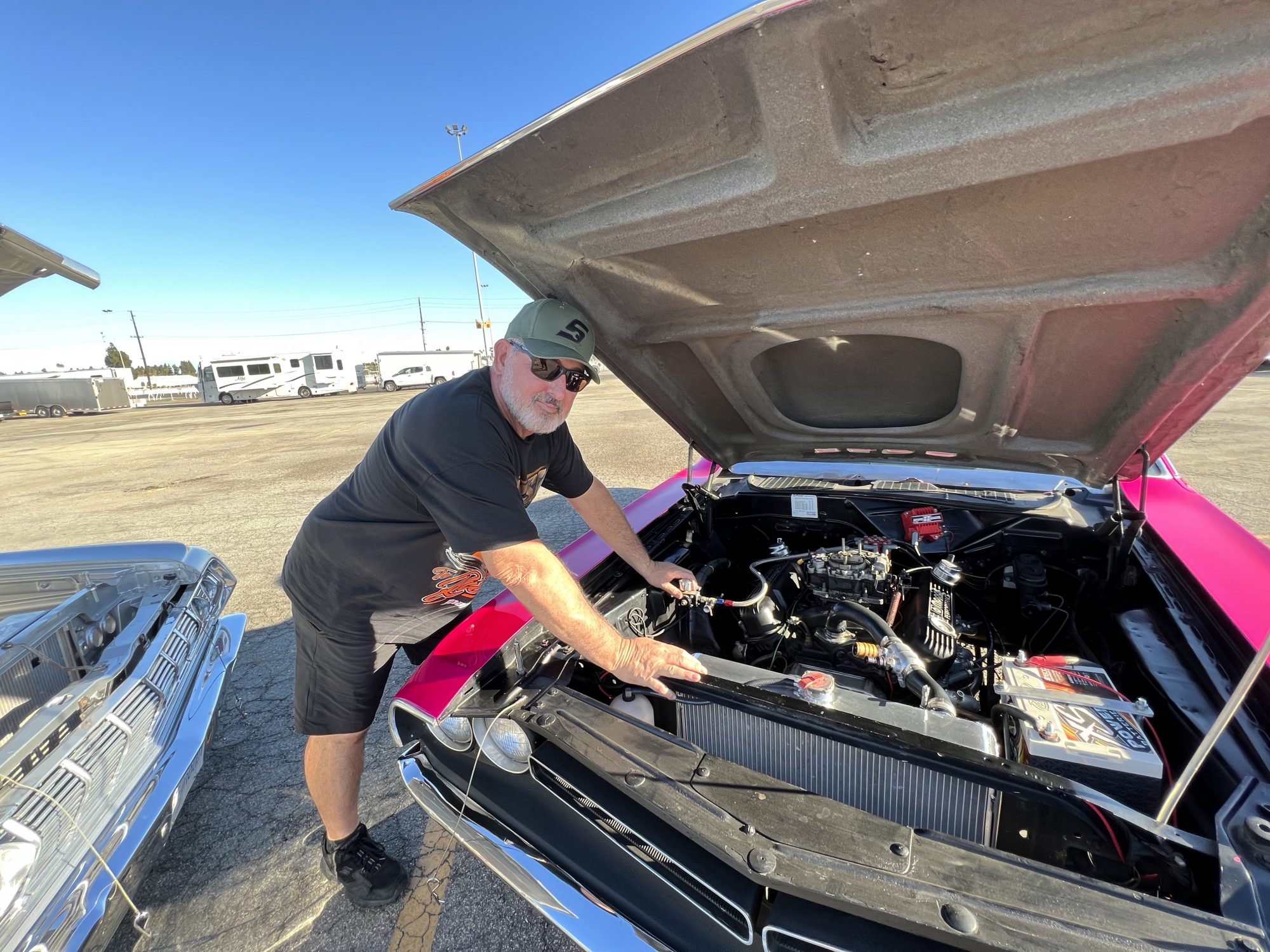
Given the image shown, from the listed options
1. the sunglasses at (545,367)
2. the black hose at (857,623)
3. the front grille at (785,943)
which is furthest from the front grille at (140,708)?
the black hose at (857,623)

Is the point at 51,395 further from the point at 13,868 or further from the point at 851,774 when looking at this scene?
the point at 851,774

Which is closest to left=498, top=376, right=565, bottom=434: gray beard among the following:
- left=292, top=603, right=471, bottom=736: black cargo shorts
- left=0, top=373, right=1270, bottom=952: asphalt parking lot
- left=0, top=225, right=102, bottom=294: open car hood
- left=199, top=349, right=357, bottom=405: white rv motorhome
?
left=292, top=603, right=471, bottom=736: black cargo shorts

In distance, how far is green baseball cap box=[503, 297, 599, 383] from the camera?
156cm

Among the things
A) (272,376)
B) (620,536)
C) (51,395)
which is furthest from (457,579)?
(51,395)

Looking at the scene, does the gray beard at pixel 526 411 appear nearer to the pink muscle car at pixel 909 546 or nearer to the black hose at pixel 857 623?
the pink muscle car at pixel 909 546

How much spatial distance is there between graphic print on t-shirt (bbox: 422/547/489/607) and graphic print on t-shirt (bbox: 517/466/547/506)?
26cm

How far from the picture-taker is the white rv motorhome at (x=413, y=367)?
28.6m

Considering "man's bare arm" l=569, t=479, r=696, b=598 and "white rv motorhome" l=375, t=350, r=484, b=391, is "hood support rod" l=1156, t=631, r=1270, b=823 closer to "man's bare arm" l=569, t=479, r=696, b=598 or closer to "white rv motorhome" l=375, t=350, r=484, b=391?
"man's bare arm" l=569, t=479, r=696, b=598

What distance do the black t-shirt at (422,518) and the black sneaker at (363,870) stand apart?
0.66m

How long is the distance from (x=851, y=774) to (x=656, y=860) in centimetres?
47

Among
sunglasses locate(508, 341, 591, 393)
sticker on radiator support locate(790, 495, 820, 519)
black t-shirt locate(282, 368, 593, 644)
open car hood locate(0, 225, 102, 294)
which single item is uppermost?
open car hood locate(0, 225, 102, 294)

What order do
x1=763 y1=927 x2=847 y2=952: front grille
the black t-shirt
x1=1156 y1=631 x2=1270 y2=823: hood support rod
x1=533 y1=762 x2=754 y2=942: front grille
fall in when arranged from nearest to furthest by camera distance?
x1=1156 y1=631 x2=1270 y2=823: hood support rod, x1=763 y1=927 x2=847 y2=952: front grille, x1=533 y1=762 x2=754 y2=942: front grille, the black t-shirt

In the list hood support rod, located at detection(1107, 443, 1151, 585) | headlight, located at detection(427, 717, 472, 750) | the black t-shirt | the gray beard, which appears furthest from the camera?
hood support rod, located at detection(1107, 443, 1151, 585)

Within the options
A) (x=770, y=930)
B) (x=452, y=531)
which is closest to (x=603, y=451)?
(x=452, y=531)
